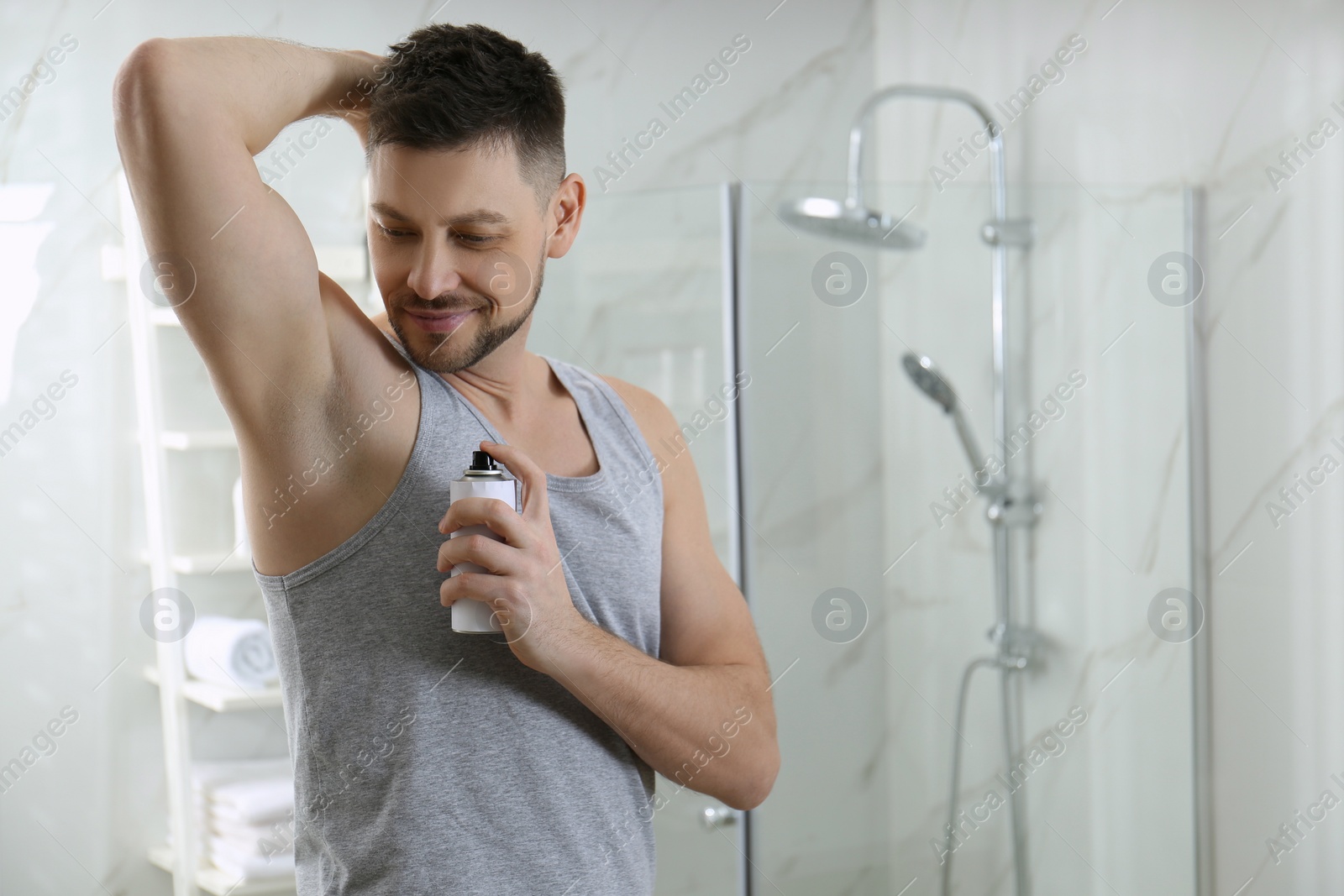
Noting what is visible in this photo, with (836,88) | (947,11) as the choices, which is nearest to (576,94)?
(836,88)

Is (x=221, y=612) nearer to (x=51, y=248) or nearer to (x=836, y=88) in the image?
(x=51, y=248)

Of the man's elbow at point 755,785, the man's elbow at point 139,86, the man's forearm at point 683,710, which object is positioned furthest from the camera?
the man's elbow at point 755,785

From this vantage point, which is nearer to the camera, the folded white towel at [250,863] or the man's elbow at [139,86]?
the man's elbow at [139,86]

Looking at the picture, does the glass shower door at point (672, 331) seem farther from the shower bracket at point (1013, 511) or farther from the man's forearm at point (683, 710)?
the man's forearm at point (683, 710)

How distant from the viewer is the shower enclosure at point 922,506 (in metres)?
1.43

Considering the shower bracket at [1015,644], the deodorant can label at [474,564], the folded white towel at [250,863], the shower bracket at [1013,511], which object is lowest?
the folded white towel at [250,863]

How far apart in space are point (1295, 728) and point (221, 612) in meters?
1.47

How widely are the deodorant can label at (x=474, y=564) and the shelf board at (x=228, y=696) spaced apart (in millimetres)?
1055

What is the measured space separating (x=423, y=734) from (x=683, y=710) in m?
0.18

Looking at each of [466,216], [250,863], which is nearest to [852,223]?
[466,216]

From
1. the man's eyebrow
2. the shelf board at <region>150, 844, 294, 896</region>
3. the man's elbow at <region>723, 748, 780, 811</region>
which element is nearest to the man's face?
the man's eyebrow

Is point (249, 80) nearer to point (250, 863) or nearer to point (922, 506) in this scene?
point (922, 506)

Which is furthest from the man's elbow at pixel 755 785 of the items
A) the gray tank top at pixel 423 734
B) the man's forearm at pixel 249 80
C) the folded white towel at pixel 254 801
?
the folded white towel at pixel 254 801

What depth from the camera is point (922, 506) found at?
1.59 meters
